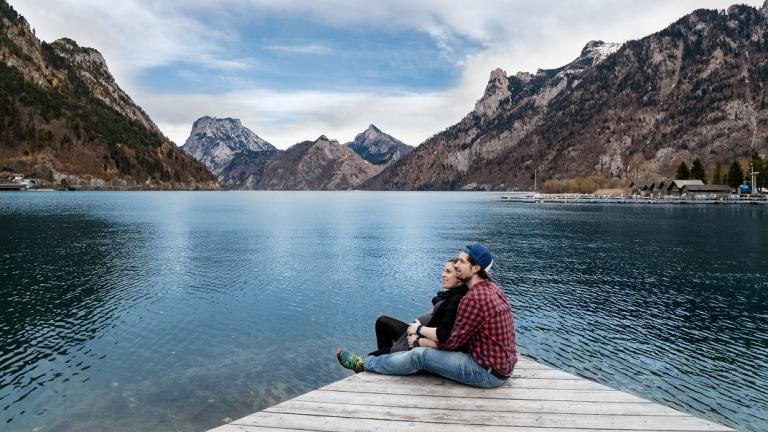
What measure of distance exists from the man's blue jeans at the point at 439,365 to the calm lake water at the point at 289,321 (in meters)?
7.18

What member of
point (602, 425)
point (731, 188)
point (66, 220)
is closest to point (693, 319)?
point (602, 425)

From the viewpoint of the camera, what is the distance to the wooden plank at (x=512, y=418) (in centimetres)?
804

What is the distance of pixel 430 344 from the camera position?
1012 cm

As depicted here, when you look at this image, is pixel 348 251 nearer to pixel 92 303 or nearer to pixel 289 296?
pixel 289 296

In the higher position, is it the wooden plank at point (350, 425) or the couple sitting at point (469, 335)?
the couple sitting at point (469, 335)

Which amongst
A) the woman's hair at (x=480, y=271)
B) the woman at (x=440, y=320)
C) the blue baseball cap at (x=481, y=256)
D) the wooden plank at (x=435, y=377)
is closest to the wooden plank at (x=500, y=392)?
the wooden plank at (x=435, y=377)

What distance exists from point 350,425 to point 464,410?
6.88ft

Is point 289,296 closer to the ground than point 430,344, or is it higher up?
closer to the ground

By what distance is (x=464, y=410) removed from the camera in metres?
8.56

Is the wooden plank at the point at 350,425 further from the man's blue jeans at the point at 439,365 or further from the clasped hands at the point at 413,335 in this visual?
the clasped hands at the point at 413,335

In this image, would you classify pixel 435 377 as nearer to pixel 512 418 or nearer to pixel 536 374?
pixel 512 418

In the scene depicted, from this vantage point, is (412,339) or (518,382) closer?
(518,382)

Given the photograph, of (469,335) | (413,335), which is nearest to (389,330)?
(413,335)

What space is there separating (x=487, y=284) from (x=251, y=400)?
1040 cm
